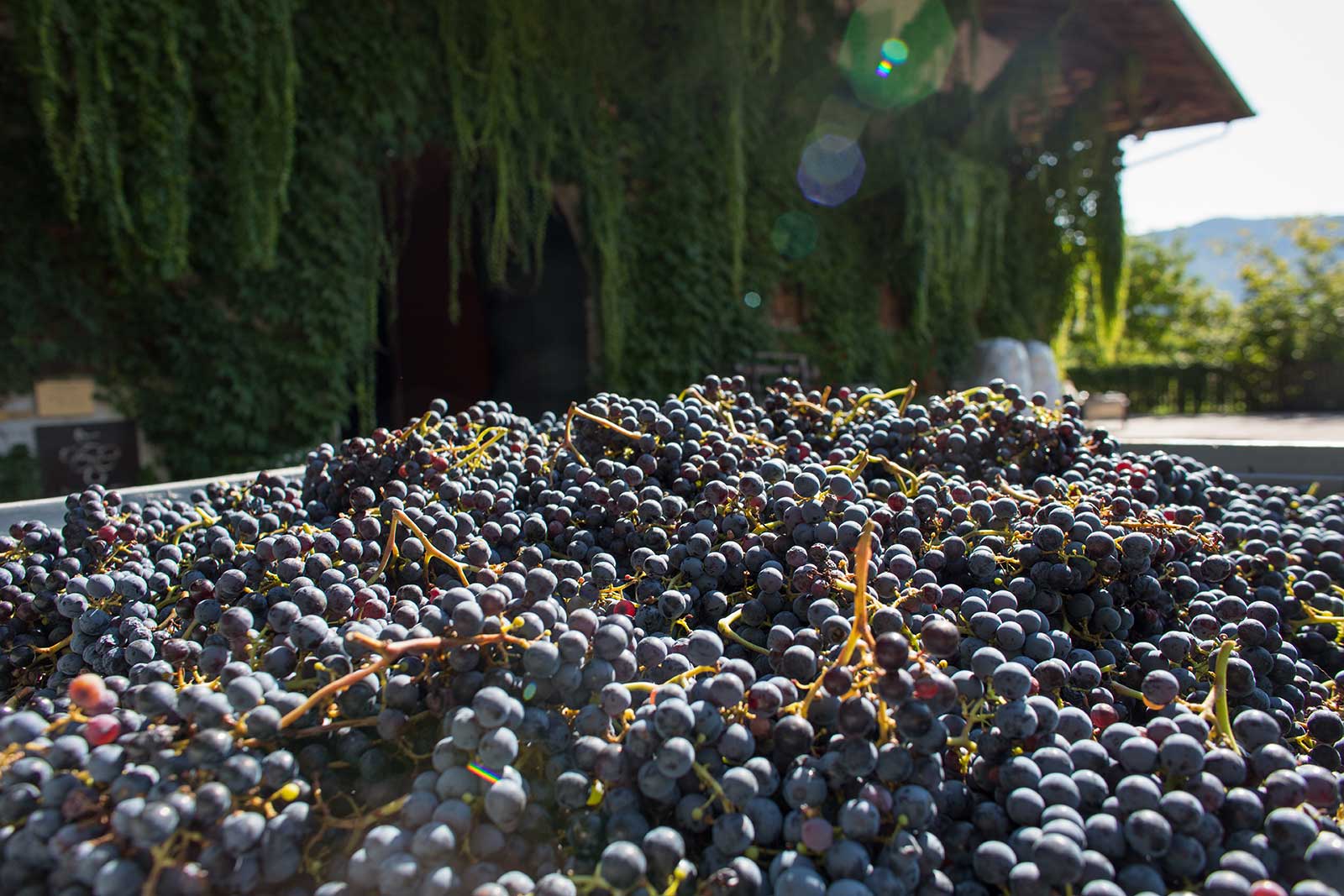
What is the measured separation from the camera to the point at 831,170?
684 cm

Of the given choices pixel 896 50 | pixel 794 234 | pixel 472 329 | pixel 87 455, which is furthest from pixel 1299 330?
pixel 87 455

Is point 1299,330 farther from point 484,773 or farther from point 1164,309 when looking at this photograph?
point 484,773

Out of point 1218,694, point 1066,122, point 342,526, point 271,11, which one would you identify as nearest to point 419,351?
point 271,11

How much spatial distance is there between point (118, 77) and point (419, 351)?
17.4 feet

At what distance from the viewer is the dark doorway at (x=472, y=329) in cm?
624

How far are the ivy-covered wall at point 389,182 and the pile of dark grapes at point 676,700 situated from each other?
329 cm

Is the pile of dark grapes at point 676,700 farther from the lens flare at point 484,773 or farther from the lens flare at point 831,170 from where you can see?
the lens flare at point 831,170

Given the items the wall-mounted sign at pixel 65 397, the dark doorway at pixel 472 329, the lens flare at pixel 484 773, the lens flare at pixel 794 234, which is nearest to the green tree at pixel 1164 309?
the lens flare at pixel 794 234

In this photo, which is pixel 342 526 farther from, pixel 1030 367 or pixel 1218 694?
pixel 1030 367

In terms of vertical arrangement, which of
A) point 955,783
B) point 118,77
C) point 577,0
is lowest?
point 955,783

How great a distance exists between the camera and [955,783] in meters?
0.66

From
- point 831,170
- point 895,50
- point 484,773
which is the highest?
point 895,50

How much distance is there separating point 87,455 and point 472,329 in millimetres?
4874

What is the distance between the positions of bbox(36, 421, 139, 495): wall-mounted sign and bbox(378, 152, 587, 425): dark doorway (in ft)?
5.68
